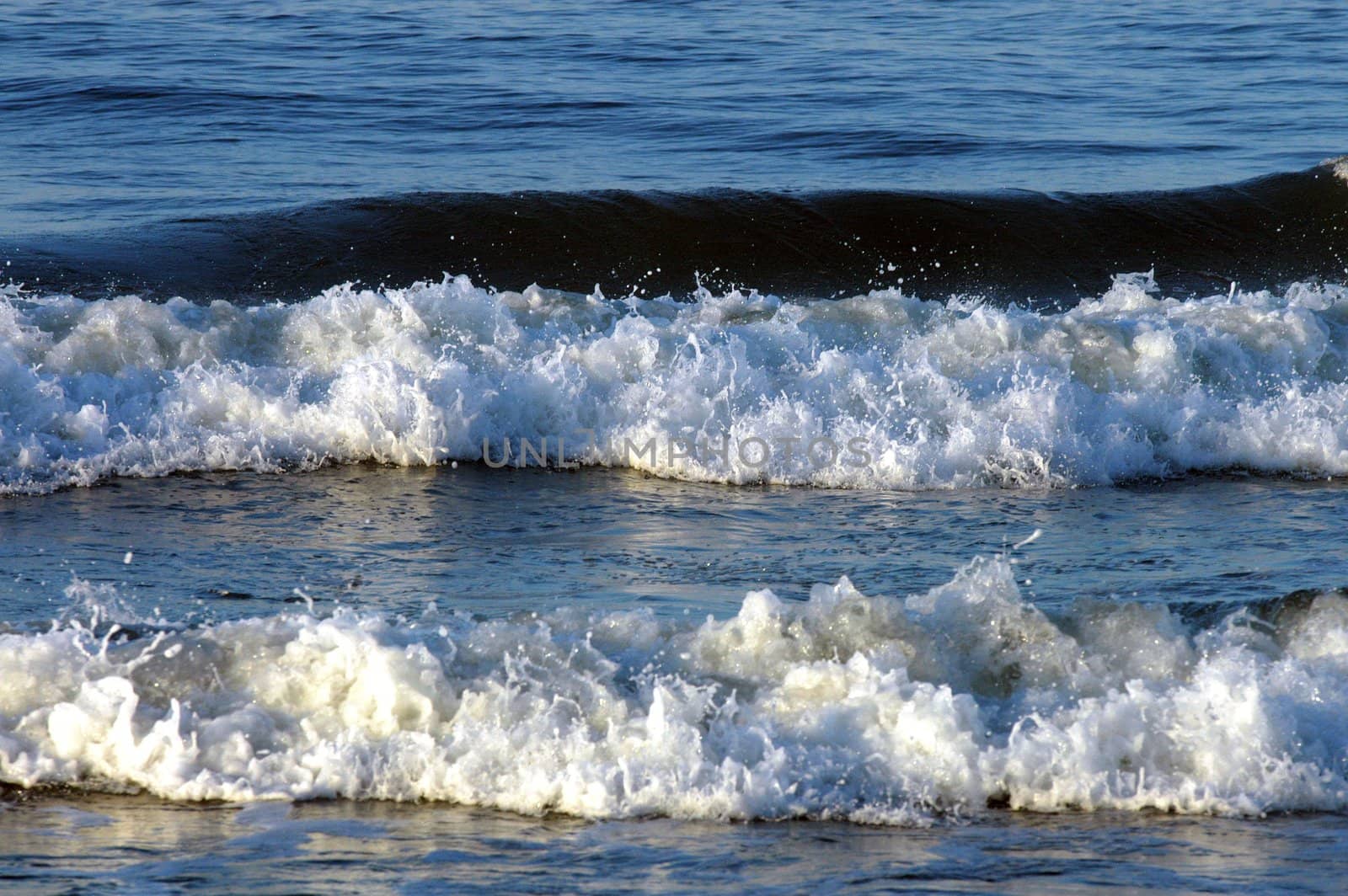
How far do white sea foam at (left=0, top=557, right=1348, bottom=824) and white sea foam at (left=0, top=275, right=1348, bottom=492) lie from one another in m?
2.55

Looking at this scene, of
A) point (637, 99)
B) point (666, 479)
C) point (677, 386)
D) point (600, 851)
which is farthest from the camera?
point (637, 99)

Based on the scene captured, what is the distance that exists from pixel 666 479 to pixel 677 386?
784 millimetres

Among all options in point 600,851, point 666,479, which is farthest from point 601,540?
point 600,851

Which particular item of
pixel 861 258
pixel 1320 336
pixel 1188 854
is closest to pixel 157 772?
pixel 1188 854

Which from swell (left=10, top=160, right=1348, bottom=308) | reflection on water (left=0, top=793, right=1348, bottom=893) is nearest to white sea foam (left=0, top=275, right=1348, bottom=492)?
swell (left=10, top=160, right=1348, bottom=308)

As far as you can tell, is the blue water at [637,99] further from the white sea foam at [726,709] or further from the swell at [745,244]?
the white sea foam at [726,709]

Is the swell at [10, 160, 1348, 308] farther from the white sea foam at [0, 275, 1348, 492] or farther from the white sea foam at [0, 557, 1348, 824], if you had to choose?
the white sea foam at [0, 557, 1348, 824]

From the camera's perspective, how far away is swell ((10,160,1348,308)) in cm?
1141

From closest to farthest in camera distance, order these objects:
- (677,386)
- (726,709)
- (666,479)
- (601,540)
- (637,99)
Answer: (726,709)
(601,540)
(666,479)
(677,386)
(637,99)

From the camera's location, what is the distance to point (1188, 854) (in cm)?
411

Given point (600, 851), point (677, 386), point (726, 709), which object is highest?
point (677, 386)

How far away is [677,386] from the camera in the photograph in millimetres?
8477

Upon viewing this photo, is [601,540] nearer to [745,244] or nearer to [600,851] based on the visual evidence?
[600,851]

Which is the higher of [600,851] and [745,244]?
[745,244]
